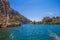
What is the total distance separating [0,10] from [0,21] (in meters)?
22.2

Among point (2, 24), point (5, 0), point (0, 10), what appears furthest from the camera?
point (5, 0)

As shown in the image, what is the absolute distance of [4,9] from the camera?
11706 centimetres

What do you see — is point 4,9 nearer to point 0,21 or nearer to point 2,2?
point 2,2

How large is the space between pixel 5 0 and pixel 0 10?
13.0 meters

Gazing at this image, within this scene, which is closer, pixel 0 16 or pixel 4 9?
pixel 0 16

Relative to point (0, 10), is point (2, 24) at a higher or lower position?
lower

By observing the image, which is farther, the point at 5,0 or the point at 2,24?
the point at 5,0

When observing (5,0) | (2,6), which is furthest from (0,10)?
(5,0)

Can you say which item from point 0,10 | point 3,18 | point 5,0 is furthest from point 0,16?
point 5,0

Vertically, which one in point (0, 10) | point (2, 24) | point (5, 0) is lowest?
point (2, 24)

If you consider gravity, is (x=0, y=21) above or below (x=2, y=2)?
below

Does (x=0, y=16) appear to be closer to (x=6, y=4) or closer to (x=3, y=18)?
(x=3, y=18)

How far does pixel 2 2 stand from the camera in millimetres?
118000

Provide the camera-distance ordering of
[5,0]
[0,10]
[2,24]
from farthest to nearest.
Result: [5,0] → [0,10] → [2,24]
